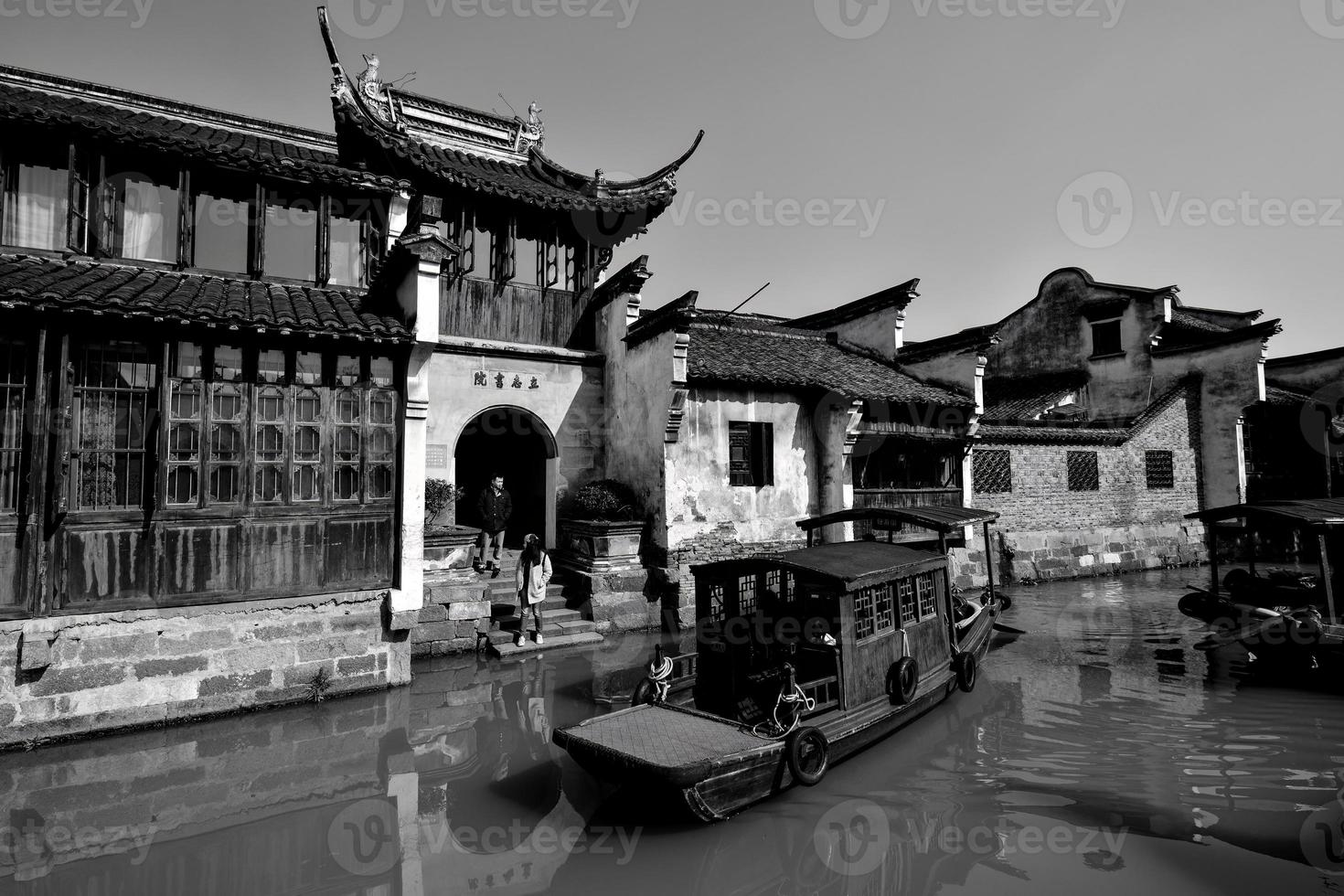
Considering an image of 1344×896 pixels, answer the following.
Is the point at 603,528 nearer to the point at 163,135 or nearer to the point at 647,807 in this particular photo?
the point at 647,807

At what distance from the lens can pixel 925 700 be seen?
737cm

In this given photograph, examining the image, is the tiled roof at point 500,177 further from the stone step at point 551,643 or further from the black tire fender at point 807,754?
the black tire fender at point 807,754

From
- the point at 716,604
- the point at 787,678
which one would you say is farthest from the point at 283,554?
the point at 787,678

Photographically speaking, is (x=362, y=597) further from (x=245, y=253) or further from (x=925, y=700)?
(x=925, y=700)

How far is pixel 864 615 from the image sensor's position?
22.5ft

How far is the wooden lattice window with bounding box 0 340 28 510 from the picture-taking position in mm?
6812

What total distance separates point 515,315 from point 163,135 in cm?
557

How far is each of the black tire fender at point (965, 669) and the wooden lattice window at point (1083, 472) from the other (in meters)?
11.2

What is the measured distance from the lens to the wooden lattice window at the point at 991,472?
16.3 meters

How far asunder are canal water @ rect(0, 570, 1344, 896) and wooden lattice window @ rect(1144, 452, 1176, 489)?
1182 centimetres

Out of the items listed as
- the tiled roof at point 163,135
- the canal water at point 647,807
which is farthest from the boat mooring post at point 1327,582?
the tiled roof at point 163,135

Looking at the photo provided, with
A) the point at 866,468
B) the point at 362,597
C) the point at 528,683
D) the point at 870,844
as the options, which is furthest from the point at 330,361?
the point at 866,468

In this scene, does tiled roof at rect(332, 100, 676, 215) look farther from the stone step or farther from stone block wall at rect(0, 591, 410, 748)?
the stone step

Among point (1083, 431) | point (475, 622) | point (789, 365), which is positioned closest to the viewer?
point (475, 622)
